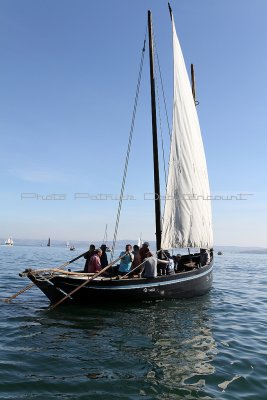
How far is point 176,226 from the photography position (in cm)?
1822

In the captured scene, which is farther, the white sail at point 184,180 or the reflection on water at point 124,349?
the white sail at point 184,180

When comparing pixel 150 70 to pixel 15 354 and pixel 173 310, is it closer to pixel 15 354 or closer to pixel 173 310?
pixel 173 310

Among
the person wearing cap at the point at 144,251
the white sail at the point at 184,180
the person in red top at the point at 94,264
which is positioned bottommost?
the person in red top at the point at 94,264

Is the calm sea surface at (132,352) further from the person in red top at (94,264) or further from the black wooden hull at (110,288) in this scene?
the person in red top at (94,264)

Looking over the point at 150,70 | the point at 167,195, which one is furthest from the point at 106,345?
the point at 150,70

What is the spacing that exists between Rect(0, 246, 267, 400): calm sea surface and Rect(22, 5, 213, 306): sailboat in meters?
0.64

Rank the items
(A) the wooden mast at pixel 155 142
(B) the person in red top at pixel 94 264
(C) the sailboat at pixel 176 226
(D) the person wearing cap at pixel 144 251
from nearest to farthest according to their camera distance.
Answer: (C) the sailboat at pixel 176 226 < (B) the person in red top at pixel 94 264 < (D) the person wearing cap at pixel 144 251 < (A) the wooden mast at pixel 155 142

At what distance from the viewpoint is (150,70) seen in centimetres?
2044

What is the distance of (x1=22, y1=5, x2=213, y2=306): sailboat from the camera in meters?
14.3

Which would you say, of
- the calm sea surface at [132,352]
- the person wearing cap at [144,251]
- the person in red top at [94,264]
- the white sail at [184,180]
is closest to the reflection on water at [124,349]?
the calm sea surface at [132,352]

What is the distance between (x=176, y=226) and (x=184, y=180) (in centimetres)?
247

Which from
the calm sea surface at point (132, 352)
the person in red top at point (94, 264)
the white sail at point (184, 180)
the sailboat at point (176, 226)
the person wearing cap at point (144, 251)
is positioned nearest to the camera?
the calm sea surface at point (132, 352)

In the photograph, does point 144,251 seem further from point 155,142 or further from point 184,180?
point 155,142

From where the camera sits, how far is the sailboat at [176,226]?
1428 cm
